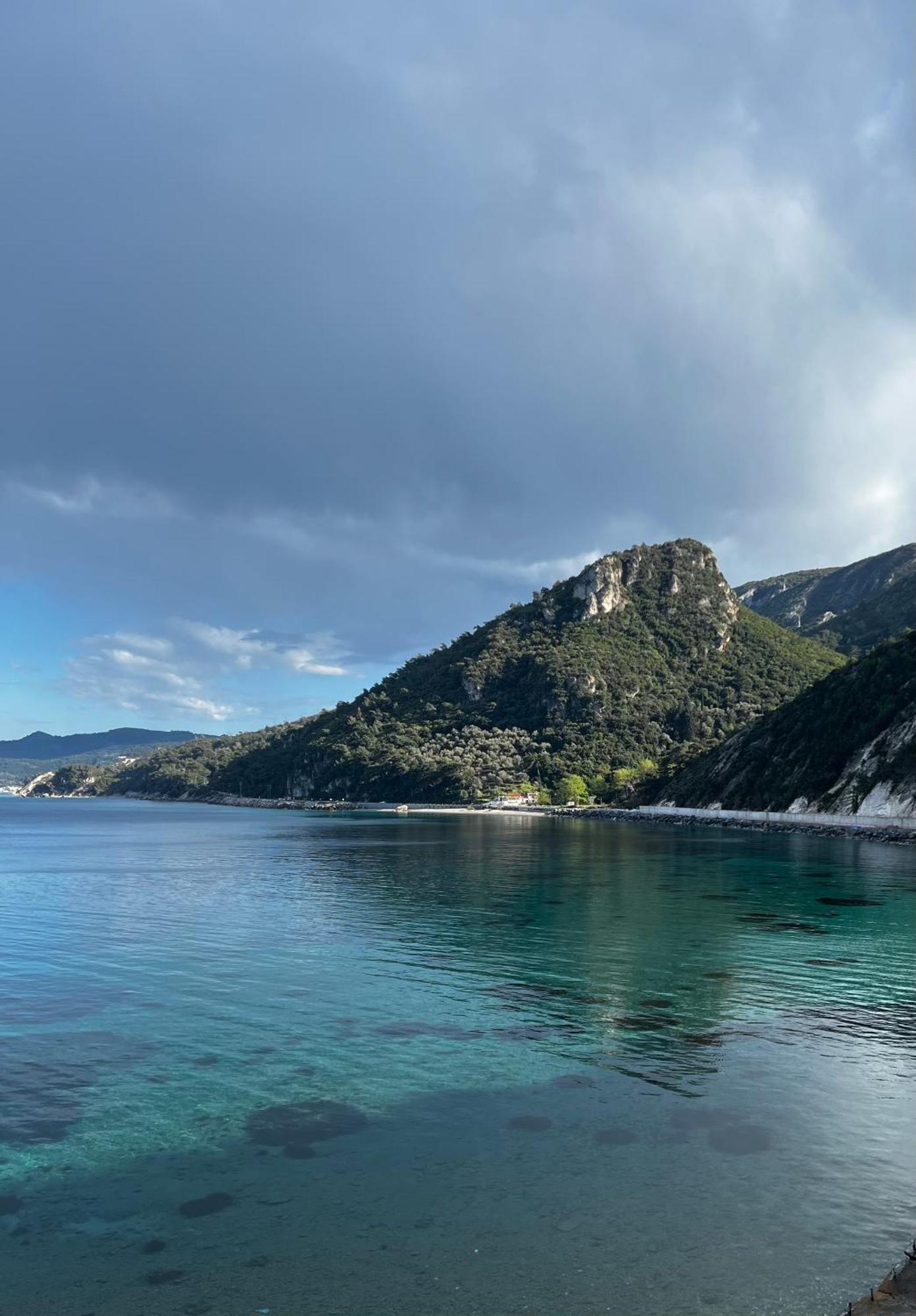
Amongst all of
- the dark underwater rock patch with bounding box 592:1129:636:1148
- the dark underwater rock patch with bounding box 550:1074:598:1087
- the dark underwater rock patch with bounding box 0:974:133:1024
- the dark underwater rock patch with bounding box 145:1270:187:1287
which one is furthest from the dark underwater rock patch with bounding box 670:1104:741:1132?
the dark underwater rock patch with bounding box 0:974:133:1024

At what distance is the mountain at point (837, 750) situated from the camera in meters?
109

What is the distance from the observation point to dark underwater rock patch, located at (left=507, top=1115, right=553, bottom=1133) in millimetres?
16906

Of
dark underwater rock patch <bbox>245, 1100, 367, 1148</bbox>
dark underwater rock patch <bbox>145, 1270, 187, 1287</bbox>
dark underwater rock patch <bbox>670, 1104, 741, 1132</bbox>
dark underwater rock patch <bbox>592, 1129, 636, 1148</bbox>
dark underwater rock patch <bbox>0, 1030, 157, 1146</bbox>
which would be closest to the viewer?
dark underwater rock patch <bbox>145, 1270, 187, 1287</bbox>

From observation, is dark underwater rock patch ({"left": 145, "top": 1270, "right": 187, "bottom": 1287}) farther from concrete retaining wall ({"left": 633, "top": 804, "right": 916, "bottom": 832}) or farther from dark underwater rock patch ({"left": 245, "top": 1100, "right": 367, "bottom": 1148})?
concrete retaining wall ({"left": 633, "top": 804, "right": 916, "bottom": 832})

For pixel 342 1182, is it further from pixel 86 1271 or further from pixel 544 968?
pixel 544 968

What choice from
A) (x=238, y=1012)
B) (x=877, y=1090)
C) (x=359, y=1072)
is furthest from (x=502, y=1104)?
(x=238, y=1012)

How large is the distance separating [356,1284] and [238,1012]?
51.5 feet

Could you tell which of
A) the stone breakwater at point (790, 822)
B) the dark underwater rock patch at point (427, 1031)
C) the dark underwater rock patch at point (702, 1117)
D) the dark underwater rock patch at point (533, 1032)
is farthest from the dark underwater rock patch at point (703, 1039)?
the stone breakwater at point (790, 822)

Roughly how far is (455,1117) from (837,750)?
123405 millimetres

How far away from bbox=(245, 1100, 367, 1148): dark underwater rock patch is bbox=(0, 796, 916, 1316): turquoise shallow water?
0.31 feet

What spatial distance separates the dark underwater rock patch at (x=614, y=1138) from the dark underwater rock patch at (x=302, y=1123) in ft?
15.3

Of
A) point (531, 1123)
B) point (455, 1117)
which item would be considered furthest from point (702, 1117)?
point (455, 1117)

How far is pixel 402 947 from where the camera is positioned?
3716 centimetres

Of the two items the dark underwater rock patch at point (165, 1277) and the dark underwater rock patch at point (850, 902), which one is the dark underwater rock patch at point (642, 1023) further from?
the dark underwater rock patch at point (850, 902)
